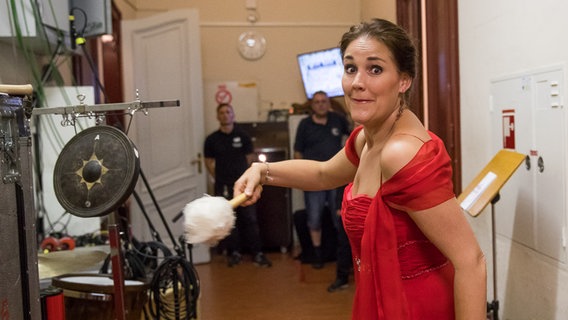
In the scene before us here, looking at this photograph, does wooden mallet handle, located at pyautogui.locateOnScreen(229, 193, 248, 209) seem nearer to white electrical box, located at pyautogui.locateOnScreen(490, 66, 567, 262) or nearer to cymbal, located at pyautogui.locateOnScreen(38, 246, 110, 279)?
white electrical box, located at pyautogui.locateOnScreen(490, 66, 567, 262)

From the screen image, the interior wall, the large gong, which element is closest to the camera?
the large gong

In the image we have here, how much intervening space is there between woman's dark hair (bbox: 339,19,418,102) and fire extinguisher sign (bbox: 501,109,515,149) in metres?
1.86

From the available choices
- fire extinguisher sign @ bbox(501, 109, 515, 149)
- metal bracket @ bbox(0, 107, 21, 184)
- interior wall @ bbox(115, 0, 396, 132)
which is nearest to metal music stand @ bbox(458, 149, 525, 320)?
fire extinguisher sign @ bbox(501, 109, 515, 149)

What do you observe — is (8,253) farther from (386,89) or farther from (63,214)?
(63,214)

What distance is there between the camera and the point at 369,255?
129 centimetres

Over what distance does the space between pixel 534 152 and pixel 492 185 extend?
248 mm

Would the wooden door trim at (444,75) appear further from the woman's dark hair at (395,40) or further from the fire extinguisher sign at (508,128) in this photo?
the woman's dark hair at (395,40)

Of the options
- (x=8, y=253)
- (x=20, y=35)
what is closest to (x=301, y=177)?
(x=8, y=253)

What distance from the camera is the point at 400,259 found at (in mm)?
1308

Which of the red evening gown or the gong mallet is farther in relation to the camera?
the gong mallet

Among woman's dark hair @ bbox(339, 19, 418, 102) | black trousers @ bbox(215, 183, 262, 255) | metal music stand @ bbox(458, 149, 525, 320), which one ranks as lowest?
black trousers @ bbox(215, 183, 262, 255)

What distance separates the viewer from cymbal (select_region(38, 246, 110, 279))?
119 inches

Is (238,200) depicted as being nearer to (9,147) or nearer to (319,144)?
(9,147)

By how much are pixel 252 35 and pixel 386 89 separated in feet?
19.5
